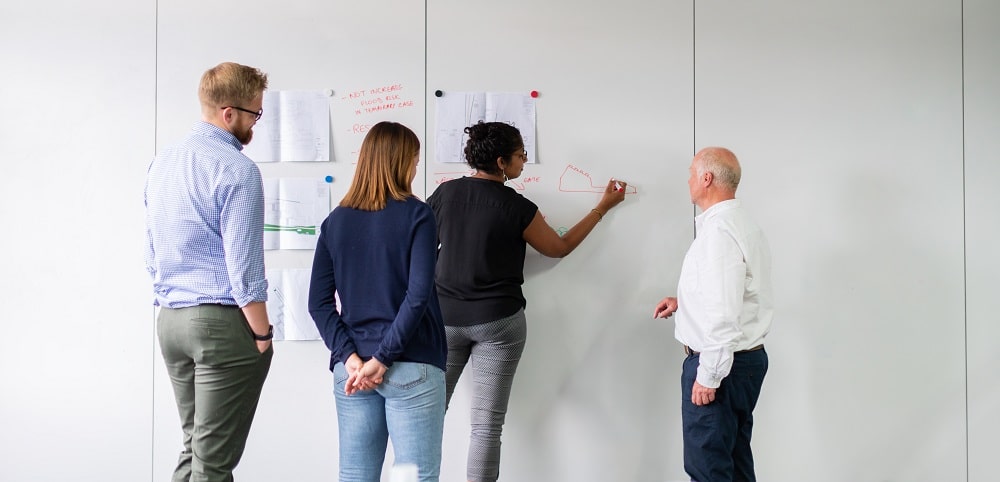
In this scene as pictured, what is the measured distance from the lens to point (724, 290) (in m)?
1.92

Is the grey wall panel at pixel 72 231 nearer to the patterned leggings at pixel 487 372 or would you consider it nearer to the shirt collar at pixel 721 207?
the patterned leggings at pixel 487 372

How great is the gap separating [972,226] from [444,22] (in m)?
2.31

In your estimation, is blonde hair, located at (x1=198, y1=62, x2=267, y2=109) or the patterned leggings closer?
blonde hair, located at (x1=198, y1=62, x2=267, y2=109)

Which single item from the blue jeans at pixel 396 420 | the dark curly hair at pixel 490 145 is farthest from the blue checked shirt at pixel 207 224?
the dark curly hair at pixel 490 145

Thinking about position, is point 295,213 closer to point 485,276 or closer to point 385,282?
point 485,276

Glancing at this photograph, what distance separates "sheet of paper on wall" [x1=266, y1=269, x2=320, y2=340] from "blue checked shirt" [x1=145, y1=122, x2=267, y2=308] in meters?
0.90

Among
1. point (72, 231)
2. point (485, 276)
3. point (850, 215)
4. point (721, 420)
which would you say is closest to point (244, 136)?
point (485, 276)

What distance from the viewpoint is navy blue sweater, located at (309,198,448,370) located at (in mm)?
1700

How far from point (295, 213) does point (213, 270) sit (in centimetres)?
96

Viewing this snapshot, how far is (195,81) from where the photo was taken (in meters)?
2.67

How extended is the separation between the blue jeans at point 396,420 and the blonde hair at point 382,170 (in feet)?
1.40

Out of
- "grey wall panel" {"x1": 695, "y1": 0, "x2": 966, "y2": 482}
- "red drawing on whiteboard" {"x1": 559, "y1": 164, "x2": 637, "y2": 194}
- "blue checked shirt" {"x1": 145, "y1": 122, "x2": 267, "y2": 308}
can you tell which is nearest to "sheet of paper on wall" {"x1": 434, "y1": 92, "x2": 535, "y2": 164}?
"red drawing on whiteboard" {"x1": 559, "y1": 164, "x2": 637, "y2": 194}

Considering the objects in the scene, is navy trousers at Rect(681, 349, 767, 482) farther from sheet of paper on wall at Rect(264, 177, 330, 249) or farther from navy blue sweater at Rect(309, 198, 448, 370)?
sheet of paper on wall at Rect(264, 177, 330, 249)

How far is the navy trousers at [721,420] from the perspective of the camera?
6.55ft
